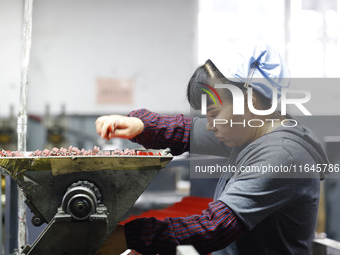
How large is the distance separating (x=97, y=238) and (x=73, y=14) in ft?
10.7

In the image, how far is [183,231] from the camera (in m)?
0.85

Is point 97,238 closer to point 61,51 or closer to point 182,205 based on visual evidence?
point 182,205

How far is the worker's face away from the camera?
1036 mm

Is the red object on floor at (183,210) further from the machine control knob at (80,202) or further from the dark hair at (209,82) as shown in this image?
the machine control knob at (80,202)

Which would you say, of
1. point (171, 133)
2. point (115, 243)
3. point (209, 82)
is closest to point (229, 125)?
point (209, 82)

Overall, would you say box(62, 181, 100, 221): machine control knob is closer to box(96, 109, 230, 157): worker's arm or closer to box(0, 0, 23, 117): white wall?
box(96, 109, 230, 157): worker's arm

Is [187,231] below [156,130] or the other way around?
below

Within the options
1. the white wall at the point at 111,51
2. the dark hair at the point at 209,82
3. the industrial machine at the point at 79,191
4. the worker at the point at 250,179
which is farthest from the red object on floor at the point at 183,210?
the white wall at the point at 111,51

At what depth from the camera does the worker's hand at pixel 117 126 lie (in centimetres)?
94

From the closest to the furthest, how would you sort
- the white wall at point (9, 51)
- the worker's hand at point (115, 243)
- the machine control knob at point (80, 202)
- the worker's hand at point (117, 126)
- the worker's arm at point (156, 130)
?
the machine control knob at point (80, 202) < the worker's hand at point (115, 243) < the worker's hand at point (117, 126) < the worker's arm at point (156, 130) < the white wall at point (9, 51)

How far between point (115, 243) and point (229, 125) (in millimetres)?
418

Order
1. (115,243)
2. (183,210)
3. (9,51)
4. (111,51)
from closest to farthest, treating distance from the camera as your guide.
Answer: (115,243), (183,210), (9,51), (111,51)

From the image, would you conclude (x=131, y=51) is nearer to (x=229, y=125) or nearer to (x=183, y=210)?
(x=183, y=210)

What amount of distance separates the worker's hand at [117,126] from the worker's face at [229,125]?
0.65 feet
